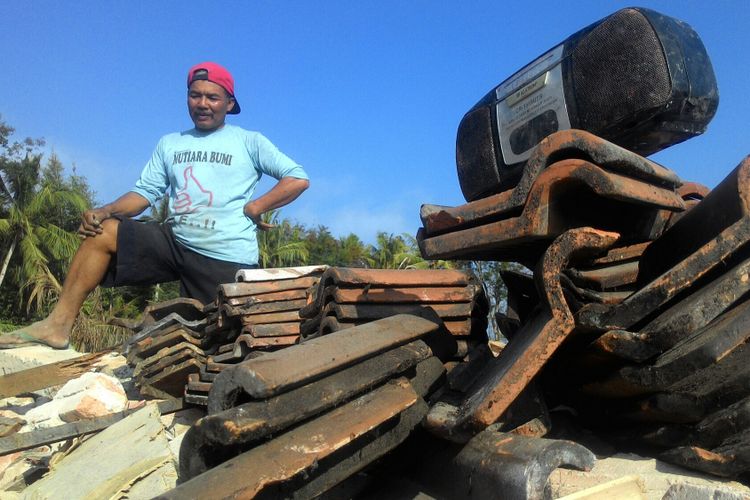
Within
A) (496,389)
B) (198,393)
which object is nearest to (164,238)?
(198,393)

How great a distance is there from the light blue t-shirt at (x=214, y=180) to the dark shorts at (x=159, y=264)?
0.07 m

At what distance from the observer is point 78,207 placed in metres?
25.8

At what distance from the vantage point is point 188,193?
472cm

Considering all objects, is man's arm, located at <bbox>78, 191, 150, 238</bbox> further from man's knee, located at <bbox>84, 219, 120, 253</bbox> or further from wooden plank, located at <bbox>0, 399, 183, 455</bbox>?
wooden plank, located at <bbox>0, 399, 183, 455</bbox>

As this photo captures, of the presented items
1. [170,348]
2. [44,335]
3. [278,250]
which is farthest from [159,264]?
[278,250]

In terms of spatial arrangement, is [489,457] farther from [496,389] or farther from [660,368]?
[660,368]

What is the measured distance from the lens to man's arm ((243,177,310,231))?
4.73 m

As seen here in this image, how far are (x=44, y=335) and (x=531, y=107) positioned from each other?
3.84 m

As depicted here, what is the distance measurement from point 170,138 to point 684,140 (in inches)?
160

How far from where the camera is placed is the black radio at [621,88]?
1.84 m

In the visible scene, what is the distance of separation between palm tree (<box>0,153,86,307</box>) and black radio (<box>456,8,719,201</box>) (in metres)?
24.1

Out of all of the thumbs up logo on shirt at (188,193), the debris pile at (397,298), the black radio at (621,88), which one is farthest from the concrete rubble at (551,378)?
the thumbs up logo on shirt at (188,193)

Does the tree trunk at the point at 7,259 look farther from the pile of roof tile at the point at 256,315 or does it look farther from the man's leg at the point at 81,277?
the pile of roof tile at the point at 256,315

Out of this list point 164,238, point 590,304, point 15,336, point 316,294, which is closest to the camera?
point 590,304
